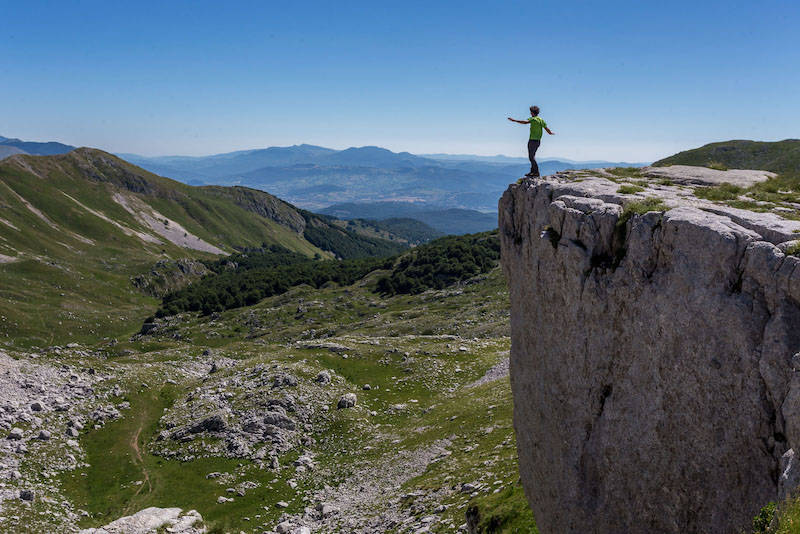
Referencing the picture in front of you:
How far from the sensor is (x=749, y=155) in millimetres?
106562

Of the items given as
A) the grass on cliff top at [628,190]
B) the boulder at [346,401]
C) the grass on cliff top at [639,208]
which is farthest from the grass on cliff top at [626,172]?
the boulder at [346,401]

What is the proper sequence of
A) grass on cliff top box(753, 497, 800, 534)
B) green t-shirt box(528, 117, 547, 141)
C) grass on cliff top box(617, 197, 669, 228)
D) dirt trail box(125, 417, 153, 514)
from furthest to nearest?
1. dirt trail box(125, 417, 153, 514)
2. green t-shirt box(528, 117, 547, 141)
3. grass on cliff top box(617, 197, 669, 228)
4. grass on cliff top box(753, 497, 800, 534)

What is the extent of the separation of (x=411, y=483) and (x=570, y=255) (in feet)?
97.6

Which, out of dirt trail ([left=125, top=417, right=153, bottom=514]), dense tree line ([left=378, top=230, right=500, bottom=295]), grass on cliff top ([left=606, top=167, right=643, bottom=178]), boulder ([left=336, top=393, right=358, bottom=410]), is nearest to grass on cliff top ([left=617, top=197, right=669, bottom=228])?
grass on cliff top ([left=606, top=167, right=643, bottom=178])

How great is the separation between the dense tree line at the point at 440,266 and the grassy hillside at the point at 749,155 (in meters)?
64.9

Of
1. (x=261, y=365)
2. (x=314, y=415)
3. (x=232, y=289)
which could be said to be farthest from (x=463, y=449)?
(x=232, y=289)

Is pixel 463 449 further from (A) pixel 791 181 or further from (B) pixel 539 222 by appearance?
(A) pixel 791 181

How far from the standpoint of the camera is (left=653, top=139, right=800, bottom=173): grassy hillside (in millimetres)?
90875

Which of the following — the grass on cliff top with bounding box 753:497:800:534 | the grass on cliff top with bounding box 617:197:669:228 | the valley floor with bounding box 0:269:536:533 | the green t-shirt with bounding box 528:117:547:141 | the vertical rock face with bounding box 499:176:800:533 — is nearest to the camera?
the grass on cliff top with bounding box 753:497:800:534

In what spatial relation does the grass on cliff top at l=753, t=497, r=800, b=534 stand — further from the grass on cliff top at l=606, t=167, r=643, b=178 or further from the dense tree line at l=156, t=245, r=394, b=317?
the dense tree line at l=156, t=245, r=394, b=317

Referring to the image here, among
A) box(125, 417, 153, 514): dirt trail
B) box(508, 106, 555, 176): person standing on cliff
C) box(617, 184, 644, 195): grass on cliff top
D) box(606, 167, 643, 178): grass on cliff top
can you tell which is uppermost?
box(508, 106, 555, 176): person standing on cliff

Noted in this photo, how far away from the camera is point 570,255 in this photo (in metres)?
17.5

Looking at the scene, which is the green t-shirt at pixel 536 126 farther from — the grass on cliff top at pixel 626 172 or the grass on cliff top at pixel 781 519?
the grass on cliff top at pixel 781 519

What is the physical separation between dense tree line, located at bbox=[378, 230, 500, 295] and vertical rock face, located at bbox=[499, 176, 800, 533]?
128 m
